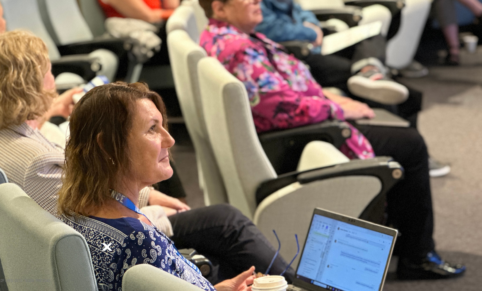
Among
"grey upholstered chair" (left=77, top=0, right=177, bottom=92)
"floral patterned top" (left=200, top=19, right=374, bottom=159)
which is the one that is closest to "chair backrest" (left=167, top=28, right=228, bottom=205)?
"floral patterned top" (left=200, top=19, right=374, bottom=159)

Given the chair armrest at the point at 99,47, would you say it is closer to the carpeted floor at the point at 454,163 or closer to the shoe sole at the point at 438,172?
the carpeted floor at the point at 454,163

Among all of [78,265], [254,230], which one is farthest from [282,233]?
[78,265]

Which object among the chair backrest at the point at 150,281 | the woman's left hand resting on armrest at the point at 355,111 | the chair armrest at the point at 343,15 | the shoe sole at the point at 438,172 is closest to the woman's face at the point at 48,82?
the chair backrest at the point at 150,281

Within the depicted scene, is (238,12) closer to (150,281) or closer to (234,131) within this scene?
(234,131)

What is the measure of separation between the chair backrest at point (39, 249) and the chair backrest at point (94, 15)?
3092 millimetres

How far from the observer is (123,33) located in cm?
366

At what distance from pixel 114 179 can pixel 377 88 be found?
72.9 inches

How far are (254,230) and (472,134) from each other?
2356 mm

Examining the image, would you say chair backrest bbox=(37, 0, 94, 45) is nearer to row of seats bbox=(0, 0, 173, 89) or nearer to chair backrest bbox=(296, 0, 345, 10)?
row of seats bbox=(0, 0, 173, 89)

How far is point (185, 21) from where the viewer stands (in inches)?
102

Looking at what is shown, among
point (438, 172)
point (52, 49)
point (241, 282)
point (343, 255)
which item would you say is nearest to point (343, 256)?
point (343, 255)

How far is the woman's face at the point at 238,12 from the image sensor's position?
2.34m

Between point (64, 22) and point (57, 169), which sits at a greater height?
point (57, 169)

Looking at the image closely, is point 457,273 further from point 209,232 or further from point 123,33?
point 123,33
